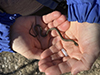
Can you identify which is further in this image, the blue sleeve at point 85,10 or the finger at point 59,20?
the finger at point 59,20

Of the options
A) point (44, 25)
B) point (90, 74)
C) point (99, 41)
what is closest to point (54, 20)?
point (44, 25)

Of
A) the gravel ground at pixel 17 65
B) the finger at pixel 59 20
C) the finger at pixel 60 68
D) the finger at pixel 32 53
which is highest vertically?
the finger at pixel 59 20

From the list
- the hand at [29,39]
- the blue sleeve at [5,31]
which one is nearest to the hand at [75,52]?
the hand at [29,39]

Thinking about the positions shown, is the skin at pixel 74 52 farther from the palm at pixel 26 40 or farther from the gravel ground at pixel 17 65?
the gravel ground at pixel 17 65

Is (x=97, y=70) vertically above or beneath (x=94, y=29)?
Result: beneath

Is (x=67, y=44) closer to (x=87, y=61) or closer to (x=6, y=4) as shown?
(x=87, y=61)

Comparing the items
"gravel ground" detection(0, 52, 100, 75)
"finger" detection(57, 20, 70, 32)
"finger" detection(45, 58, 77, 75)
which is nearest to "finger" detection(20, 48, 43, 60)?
"finger" detection(45, 58, 77, 75)

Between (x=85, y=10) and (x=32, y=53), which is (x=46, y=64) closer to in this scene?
(x=32, y=53)
